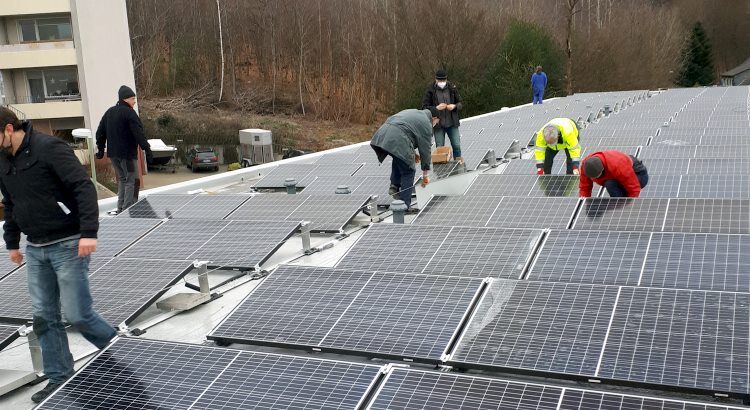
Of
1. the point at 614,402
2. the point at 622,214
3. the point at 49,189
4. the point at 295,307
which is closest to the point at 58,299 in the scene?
the point at 49,189

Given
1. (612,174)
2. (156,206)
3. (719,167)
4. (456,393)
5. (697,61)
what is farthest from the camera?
(697,61)

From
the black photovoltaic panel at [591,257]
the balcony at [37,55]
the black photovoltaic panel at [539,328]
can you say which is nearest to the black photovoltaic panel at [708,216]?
the black photovoltaic panel at [591,257]

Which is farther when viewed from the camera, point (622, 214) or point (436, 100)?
point (436, 100)

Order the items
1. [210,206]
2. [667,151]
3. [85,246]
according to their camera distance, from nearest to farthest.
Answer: [85,246] < [210,206] < [667,151]

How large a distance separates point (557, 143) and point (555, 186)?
1.21 meters

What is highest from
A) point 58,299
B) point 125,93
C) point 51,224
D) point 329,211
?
point 125,93

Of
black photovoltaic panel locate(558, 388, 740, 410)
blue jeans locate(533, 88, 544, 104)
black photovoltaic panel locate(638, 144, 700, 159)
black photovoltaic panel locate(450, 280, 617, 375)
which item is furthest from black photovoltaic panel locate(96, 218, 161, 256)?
blue jeans locate(533, 88, 544, 104)

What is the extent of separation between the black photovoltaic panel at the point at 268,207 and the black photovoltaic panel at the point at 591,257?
4.19 metres

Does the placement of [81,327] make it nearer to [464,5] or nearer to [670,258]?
[670,258]

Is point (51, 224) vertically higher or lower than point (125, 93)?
lower

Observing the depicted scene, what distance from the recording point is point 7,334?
6.18m

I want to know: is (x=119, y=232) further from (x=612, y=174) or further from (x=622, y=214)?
(x=612, y=174)

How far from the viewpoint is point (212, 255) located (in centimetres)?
840

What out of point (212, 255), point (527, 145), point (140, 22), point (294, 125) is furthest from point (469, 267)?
point (140, 22)
